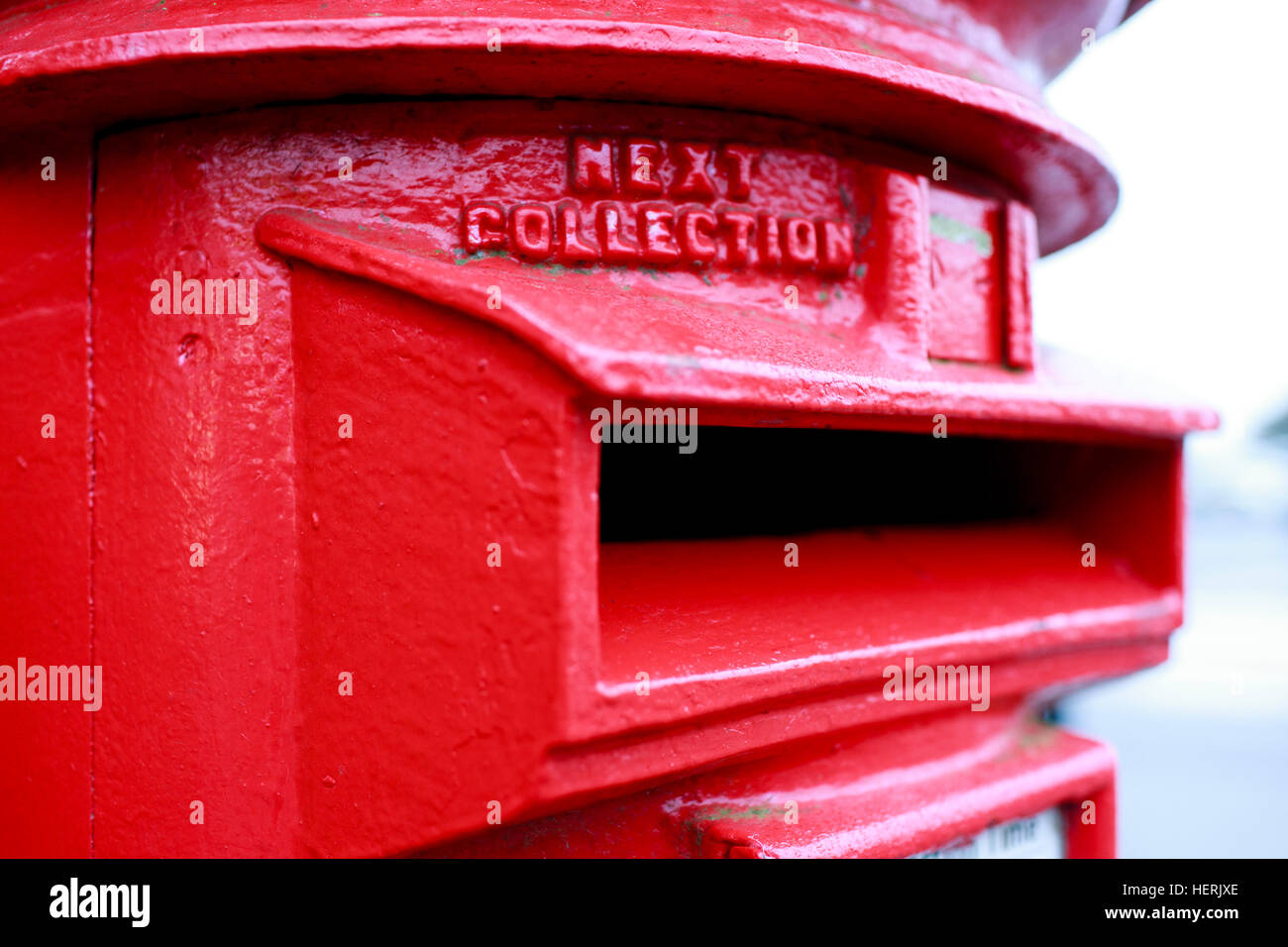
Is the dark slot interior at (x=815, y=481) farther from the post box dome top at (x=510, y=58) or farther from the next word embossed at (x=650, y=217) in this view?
the post box dome top at (x=510, y=58)

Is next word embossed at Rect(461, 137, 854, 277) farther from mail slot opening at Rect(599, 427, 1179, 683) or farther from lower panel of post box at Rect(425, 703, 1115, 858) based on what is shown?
lower panel of post box at Rect(425, 703, 1115, 858)

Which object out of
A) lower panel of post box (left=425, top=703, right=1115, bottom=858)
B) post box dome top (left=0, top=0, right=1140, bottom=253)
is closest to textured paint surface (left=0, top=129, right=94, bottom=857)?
post box dome top (left=0, top=0, right=1140, bottom=253)

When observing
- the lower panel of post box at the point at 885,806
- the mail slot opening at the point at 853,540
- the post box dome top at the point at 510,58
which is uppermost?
the post box dome top at the point at 510,58

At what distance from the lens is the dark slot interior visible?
6.09ft

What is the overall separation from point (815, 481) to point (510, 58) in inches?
45.1

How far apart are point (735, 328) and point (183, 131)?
78 cm

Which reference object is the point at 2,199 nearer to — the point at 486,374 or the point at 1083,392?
the point at 486,374

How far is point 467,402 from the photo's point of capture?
1052mm

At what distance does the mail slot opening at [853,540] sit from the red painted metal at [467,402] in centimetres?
1

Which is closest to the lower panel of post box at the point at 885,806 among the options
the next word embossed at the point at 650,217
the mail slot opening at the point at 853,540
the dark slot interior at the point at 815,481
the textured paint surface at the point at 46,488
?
the mail slot opening at the point at 853,540

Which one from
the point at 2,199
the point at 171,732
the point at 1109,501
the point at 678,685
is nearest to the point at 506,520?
the point at 678,685

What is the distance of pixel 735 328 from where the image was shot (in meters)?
1.18

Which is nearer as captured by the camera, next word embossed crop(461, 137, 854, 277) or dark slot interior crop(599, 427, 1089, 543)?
next word embossed crop(461, 137, 854, 277)

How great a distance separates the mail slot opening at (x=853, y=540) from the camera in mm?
1232
